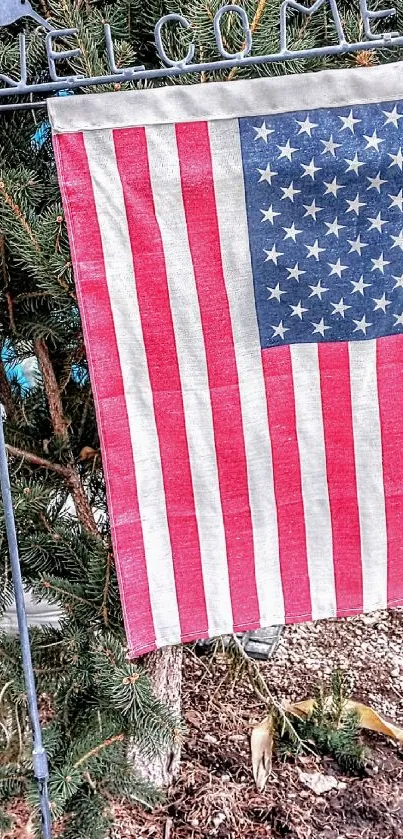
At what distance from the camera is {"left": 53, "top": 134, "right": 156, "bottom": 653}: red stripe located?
175 centimetres

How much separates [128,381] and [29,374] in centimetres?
131

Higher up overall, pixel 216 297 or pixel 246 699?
pixel 216 297

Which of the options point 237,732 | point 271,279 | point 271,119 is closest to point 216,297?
point 271,279

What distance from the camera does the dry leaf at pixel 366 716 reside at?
311 cm

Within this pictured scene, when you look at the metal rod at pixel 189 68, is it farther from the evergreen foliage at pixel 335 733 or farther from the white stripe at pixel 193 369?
the evergreen foliage at pixel 335 733

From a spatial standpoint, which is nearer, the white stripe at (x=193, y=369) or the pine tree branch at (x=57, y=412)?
the white stripe at (x=193, y=369)

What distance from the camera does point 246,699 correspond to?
11.2 ft

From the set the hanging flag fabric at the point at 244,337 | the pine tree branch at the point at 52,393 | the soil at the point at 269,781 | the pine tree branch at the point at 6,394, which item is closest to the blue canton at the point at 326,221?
the hanging flag fabric at the point at 244,337

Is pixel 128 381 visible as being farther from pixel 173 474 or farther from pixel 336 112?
pixel 336 112

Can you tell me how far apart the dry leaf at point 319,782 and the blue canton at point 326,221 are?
75.3 inches

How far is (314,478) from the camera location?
201 cm

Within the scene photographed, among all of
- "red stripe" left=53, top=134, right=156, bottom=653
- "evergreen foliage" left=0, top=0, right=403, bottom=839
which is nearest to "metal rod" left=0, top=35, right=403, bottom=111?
"red stripe" left=53, top=134, right=156, bottom=653

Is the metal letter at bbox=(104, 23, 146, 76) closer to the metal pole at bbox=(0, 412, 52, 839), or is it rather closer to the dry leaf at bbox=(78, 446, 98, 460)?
the metal pole at bbox=(0, 412, 52, 839)

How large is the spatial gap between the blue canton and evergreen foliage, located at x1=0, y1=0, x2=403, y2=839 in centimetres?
37
